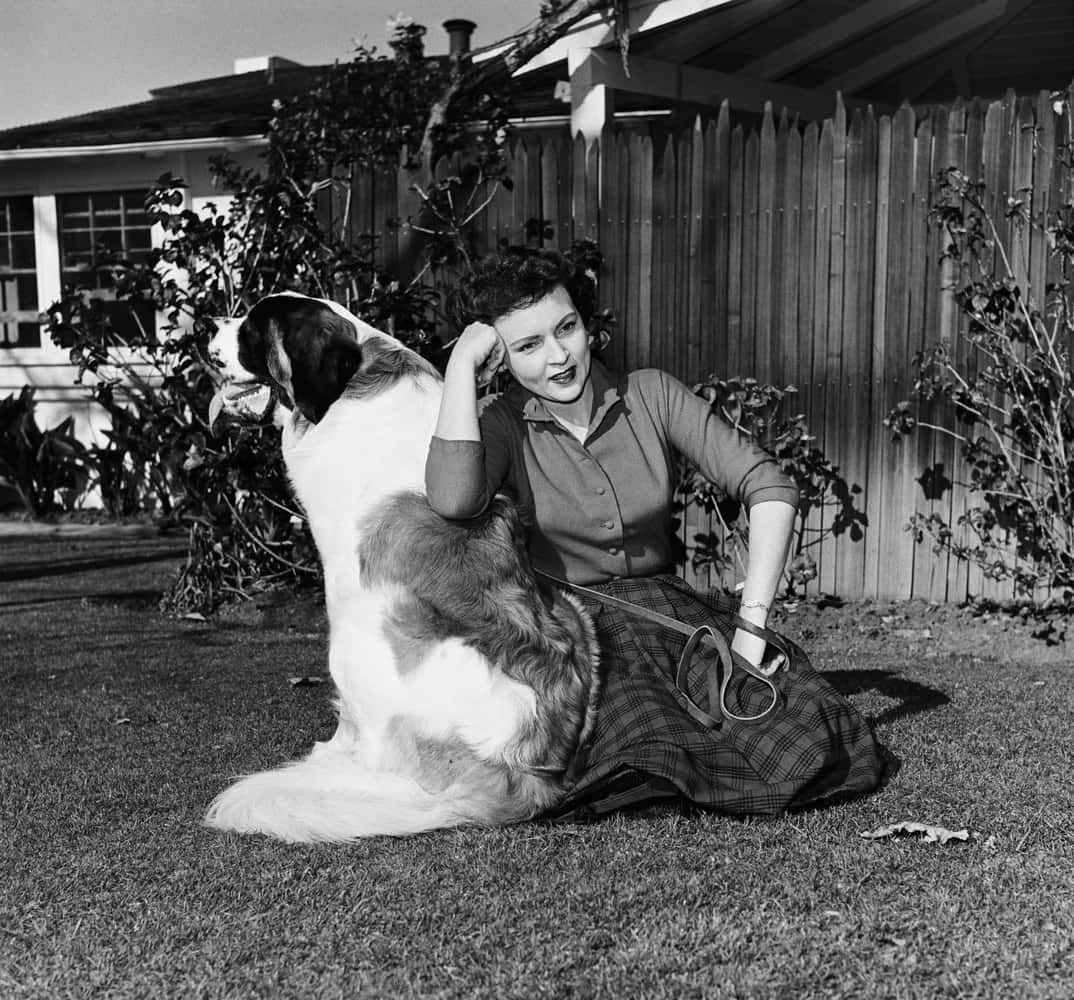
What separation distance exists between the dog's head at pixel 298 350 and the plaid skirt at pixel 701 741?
3.33ft

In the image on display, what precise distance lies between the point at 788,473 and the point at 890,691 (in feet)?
6.96

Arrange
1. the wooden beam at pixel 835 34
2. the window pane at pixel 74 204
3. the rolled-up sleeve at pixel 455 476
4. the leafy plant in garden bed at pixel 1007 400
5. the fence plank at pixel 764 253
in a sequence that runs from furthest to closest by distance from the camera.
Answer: the window pane at pixel 74 204
the wooden beam at pixel 835 34
the fence plank at pixel 764 253
the leafy plant in garden bed at pixel 1007 400
the rolled-up sleeve at pixel 455 476

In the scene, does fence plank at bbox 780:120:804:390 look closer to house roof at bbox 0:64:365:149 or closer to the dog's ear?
the dog's ear

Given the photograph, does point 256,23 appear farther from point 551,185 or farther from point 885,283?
point 885,283

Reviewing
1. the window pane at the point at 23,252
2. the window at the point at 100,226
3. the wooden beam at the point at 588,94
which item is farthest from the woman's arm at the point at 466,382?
the window pane at the point at 23,252

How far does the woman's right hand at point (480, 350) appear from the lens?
128 inches

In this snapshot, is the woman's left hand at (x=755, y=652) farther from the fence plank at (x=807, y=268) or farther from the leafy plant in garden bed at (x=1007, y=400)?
the fence plank at (x=807, y=268)

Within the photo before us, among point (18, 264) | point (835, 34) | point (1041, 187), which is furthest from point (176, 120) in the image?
point (1041, 187)

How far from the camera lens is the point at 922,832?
321cm

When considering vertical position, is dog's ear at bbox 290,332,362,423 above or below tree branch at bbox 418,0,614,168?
below

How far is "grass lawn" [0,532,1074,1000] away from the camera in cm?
242

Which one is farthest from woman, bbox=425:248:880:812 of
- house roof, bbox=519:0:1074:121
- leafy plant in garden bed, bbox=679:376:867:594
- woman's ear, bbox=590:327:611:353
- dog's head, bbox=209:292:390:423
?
house roof, bbox=519:0:1074:121

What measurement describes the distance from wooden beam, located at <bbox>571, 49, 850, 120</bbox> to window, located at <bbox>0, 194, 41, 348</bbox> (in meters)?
8.00

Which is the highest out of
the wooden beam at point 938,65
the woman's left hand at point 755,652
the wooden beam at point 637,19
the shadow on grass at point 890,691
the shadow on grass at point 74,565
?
the wooden beam at point 938,65
